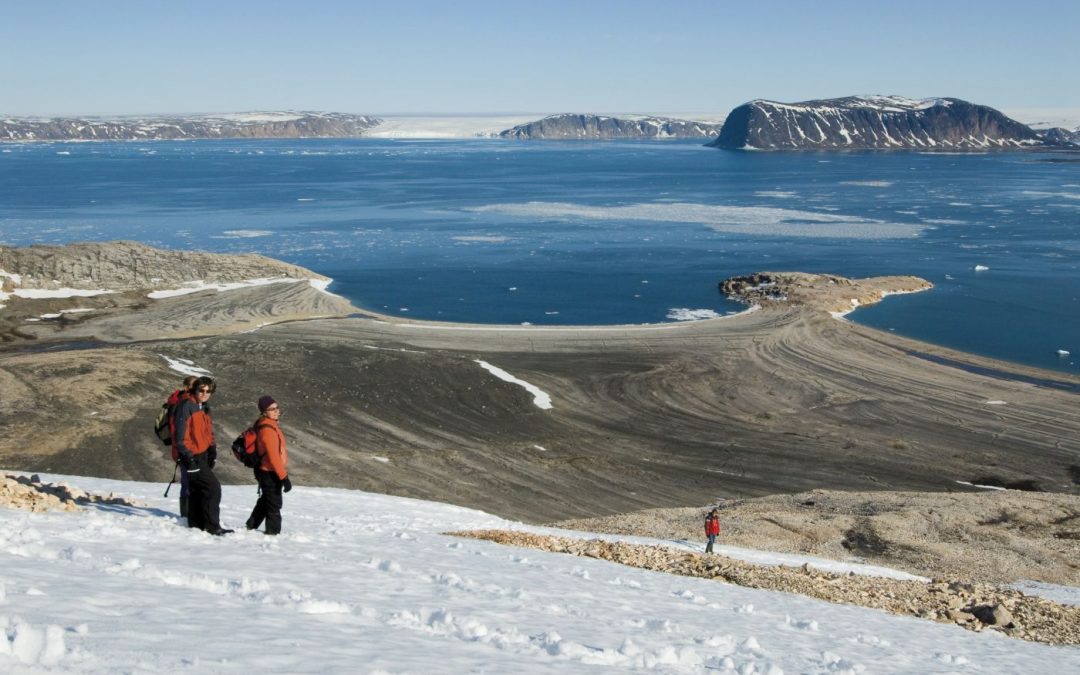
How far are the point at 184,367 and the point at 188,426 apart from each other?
23.3 metres

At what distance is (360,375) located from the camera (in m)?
31.5

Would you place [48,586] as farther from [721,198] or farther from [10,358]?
[721,198]

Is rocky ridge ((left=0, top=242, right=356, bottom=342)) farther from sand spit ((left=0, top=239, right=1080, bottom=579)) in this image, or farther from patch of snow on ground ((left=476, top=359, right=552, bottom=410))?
patch of snow on ground ((left=476, top=359, right=552, bottom=410))

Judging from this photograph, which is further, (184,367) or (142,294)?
(142,294)

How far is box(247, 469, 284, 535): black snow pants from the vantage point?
10.2 metres

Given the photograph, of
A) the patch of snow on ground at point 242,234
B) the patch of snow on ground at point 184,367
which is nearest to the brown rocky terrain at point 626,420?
the patch of snow on ground at point 184,367

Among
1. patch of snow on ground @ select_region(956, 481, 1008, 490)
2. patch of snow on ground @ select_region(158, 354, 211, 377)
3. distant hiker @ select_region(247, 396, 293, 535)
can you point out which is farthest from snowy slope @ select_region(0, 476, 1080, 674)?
patch of snow on ground @ select_region(158, 354, 211, 377)

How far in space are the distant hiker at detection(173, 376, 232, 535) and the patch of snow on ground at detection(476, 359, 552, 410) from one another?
19.7 m

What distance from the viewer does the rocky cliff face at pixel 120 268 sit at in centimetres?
4516

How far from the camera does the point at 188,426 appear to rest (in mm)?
10039

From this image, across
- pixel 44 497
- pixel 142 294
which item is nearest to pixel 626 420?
pixel 44 497

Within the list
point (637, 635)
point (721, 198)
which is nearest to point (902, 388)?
point (637, 635)

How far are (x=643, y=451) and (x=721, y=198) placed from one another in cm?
8073

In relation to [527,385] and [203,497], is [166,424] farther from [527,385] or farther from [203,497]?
[527,385]
